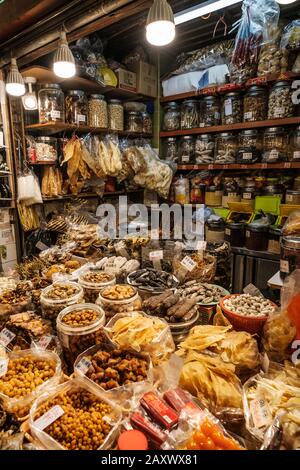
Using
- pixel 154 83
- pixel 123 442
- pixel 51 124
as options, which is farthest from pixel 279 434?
pixel 154 83

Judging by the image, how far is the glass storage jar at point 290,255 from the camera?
64.5 inches

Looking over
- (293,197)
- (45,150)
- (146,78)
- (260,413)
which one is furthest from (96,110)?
(260,413)

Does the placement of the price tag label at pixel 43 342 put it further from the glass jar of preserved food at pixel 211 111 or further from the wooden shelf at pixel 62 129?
the glass jar of preserved food at pixel 211 111

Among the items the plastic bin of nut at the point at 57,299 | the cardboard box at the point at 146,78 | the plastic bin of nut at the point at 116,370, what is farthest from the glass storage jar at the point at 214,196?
the plastic bin of nut at the point at 116,370

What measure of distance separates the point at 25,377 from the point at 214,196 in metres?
2.88

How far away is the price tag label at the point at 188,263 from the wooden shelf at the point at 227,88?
83.9 inches

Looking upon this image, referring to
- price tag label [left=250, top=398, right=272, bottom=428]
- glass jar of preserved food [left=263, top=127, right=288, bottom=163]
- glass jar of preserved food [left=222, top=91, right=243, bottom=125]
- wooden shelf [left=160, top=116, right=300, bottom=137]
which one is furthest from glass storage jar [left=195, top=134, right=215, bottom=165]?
price tag label [left=250, top=398, right=272, bottom=428]

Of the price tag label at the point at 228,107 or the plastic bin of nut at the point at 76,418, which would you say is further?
the price tag label at the point at 228,107

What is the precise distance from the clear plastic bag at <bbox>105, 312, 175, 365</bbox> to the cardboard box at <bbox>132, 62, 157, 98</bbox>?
10.2 ft

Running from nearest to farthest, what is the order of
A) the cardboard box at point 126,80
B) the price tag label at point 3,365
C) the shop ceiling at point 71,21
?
the price tag label at point 3,365, the shop ceiling at point 71,21, the cardboard box at point 126,80

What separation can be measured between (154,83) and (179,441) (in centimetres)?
390

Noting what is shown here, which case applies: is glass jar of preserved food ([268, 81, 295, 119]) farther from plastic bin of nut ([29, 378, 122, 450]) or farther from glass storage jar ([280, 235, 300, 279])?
plastic bin of nut ([29, 378, 122, 450])

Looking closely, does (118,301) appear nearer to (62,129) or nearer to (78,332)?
(78,332)

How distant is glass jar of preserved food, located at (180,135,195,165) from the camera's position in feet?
11.8
